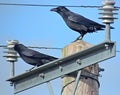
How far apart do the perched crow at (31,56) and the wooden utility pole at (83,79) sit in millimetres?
1079

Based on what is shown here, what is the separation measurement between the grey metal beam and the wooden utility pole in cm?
9

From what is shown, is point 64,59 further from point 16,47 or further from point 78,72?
point 16,47

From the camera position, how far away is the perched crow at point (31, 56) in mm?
10977

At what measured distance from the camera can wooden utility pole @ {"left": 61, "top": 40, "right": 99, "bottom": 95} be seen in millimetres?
9477

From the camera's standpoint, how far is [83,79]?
31.6 ft

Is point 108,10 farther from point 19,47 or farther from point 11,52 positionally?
point 19,47

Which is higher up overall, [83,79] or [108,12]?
[108,12]

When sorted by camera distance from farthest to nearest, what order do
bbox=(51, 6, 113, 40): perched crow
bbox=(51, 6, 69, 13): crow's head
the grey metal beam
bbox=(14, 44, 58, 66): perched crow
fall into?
bbox=(51, 6, 69, 13): crow's head < bbox=(14, 44, 58, 66): perched crow < bbox=(51, 6, 113, 40): perched crow < the grey metal beam

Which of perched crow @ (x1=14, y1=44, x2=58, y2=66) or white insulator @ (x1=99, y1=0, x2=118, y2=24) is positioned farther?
perched crow @ (x1=14, y1=44, x2=58, y2=66)

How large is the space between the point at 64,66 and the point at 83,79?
1.45 ft

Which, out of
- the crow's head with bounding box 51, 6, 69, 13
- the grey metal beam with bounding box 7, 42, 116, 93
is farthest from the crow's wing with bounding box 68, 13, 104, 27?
the grey metal beam with bounding box 7, 42, 116, 93

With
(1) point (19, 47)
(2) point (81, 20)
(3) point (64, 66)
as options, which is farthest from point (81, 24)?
(1) point (19, 47)

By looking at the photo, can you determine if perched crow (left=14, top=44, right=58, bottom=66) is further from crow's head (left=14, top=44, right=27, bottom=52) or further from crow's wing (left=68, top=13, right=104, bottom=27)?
crow's wing (left=68, top=13, right=104, bottom=27)

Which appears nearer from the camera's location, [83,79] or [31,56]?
[83,79]
